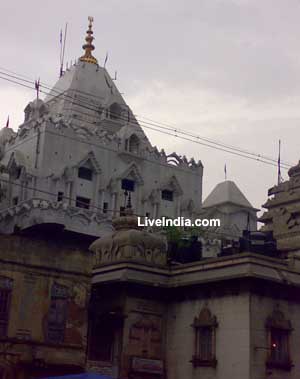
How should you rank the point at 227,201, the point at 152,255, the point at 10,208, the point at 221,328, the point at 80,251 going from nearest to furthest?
the point at 80,251, the point at 221,328, the point at 152,255, the point at 10,208, the point at 227,201

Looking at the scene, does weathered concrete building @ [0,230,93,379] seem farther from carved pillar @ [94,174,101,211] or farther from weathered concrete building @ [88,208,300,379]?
carved pillar @ [94,174,101,211]

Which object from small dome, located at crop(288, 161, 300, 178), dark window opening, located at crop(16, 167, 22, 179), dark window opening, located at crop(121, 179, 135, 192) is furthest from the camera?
dark window opening, located at crop(121, 179, 135, 192)

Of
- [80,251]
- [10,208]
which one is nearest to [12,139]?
[10,208]

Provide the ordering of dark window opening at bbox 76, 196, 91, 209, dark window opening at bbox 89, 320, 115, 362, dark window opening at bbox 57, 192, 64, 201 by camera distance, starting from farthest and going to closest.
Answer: dark window opening at bbox 76, 196, 91, 209
dark window opening at bbox 57, 192, 64, 201
dark window opening at bbox 89, 320, 115, 362

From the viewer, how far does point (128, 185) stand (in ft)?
197

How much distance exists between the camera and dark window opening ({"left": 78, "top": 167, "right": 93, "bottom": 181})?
5741cm

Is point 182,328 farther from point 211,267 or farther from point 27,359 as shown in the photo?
point 27,359

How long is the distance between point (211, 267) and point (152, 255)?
10.5 feet

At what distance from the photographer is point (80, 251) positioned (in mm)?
28641

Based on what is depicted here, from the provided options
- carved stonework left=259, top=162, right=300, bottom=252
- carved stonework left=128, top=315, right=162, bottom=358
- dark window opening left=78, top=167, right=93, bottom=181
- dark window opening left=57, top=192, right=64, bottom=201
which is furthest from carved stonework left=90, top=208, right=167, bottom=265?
dark window opening left=78, top=167, right=93, bottom=181

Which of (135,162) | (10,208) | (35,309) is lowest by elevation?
(35,309)

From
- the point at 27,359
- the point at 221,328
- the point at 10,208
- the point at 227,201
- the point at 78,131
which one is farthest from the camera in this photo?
the point at 227,201

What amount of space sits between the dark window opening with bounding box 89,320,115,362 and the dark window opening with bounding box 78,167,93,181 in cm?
2488

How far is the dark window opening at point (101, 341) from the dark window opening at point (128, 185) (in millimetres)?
26851
